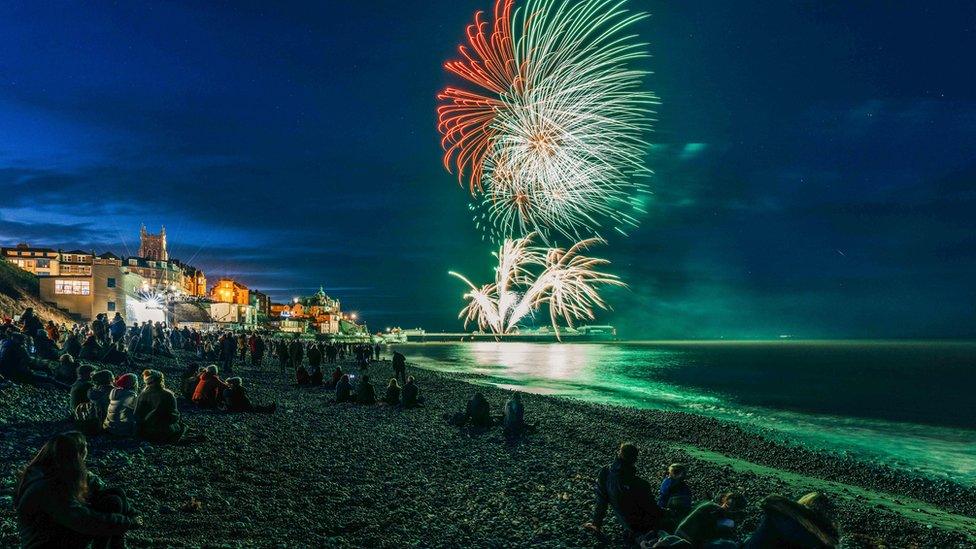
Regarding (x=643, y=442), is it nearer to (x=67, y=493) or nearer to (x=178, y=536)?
(x=178, y=536)

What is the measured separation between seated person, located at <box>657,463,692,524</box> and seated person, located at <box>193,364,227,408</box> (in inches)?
477

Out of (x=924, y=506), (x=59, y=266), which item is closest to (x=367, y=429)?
(x=924, y=506)

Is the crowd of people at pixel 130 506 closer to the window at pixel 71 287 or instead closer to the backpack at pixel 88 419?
the backpack at pixel 88 419

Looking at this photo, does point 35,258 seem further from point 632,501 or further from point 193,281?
point 632,501

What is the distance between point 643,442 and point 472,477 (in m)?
9.63

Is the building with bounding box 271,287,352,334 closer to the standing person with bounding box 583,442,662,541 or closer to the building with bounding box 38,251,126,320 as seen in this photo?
the building with bounding box 38,251,126,320

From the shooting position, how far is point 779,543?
4.72 metres

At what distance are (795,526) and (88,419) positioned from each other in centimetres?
1122

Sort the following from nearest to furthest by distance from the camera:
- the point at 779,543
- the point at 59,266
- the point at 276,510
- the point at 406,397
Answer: the point at 779,543
the point at 276,510
the point at 406,397
the point at 59,266

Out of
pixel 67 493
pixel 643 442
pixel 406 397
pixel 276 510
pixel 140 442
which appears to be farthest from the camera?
pixel 406 397

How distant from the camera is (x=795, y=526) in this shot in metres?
4.64

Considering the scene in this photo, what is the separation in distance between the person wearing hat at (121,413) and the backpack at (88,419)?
0.44 feet

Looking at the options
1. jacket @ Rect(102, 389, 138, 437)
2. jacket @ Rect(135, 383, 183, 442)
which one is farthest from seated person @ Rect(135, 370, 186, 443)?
jacket @ Rect(102, 389, 138, 437)

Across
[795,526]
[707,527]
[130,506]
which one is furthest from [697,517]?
[130,506]
